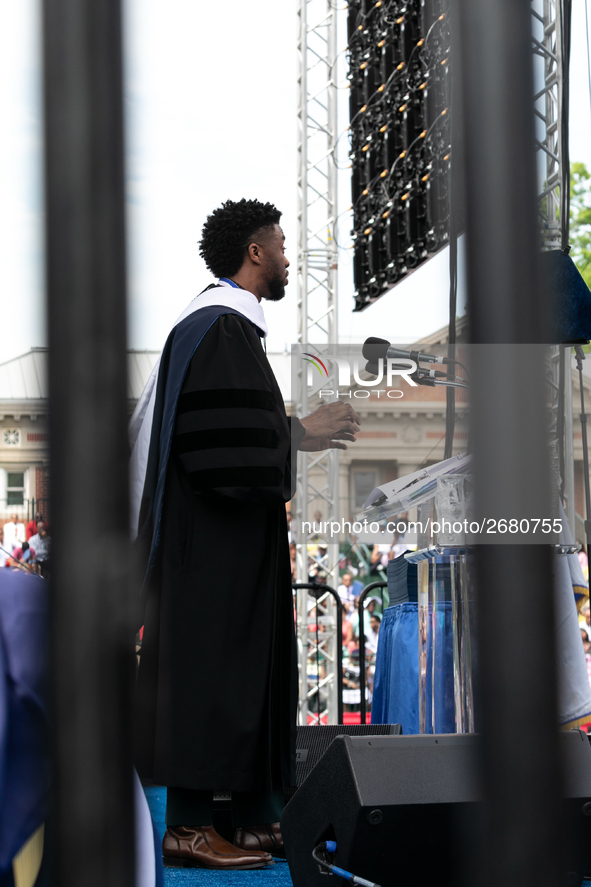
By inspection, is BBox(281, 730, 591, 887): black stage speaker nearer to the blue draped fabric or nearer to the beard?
the blue draped fabric

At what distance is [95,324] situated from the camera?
1.65 feet

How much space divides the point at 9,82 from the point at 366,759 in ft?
4.55

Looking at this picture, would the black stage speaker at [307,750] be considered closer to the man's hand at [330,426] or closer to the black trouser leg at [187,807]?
the black trouser leg at [187,807]

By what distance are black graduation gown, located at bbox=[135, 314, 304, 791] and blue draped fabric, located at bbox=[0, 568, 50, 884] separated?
3.77 feet

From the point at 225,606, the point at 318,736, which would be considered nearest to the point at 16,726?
the point at 225,606

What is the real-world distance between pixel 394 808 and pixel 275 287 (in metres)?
1.40

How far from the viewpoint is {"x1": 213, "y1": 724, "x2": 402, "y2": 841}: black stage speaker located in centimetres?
253

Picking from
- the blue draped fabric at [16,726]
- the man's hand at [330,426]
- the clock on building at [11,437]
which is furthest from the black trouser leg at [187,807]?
the clock on building at [11,437]

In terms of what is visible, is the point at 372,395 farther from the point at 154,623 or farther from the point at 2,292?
the point at 2,292

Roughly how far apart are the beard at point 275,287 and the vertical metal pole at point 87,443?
1.98 metres

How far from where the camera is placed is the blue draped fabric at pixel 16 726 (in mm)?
903

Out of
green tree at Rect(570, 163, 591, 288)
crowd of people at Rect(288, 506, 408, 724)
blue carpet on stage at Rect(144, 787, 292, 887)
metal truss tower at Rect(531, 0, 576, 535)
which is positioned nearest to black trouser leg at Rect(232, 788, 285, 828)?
blue carpet on stage at Rect(144, 787, 292, 887)

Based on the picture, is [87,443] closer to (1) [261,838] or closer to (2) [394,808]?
(2) [394,808]

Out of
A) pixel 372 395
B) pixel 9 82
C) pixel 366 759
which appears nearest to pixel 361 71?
pixel 372 395
